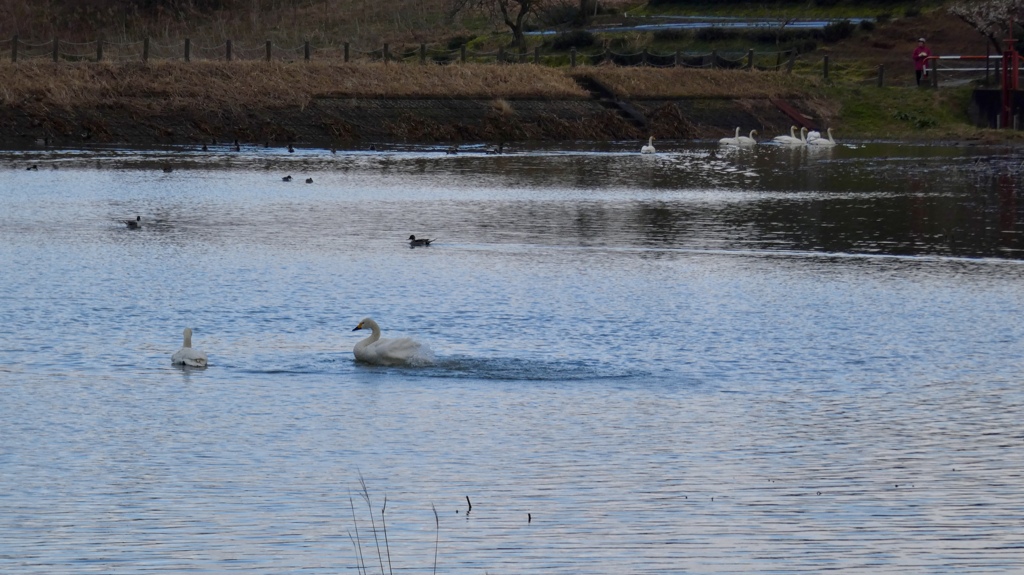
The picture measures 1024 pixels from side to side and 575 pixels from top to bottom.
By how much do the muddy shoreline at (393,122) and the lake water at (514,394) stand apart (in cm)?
1923

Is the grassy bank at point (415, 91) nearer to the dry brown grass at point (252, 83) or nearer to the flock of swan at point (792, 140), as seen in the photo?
the dry brown grass at point (252, 83)

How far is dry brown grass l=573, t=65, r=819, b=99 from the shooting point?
60.8 meters

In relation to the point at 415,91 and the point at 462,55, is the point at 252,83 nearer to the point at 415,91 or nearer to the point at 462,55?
the point at 415,91

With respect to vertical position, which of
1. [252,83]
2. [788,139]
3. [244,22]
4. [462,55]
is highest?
[244,22]

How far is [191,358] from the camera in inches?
619

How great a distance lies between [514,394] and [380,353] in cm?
181

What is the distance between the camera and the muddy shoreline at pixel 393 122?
50406 millimetres

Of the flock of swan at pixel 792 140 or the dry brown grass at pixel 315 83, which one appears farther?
the flock of swan at pixel 792 140

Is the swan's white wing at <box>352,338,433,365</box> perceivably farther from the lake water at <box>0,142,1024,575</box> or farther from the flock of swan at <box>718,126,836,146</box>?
the flock of swan at <box>718,126,836,146</box>

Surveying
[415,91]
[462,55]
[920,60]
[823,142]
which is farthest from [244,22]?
[823,142]

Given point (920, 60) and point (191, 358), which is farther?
point (920, 60)

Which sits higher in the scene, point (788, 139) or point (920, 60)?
point (920, 60)

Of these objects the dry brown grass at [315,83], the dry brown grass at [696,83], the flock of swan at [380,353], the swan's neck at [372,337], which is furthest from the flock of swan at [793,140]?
the flock of swan at [380,353]

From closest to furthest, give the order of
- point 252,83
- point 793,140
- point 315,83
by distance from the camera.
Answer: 1. point 252,83
2. point 793,140
3. point 315,83
